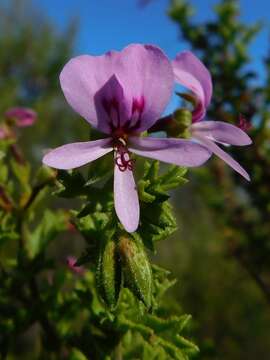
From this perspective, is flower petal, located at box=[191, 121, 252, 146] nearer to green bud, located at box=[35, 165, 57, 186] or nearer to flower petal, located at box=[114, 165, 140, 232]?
flower petal, located at box=[114, 165, 140, 232]

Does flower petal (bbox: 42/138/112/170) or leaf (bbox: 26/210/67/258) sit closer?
flower petal (bbox: 42/138/112/170)

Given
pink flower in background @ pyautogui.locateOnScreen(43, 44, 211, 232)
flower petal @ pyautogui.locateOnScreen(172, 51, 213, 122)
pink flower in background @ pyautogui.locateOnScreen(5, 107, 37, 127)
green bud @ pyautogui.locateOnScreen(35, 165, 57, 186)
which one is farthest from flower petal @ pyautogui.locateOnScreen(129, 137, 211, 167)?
pink flower in background @ pyautogui.locateOnScreen(5, 107, 37, 127)

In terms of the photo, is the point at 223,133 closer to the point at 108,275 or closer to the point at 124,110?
the point at 124,110

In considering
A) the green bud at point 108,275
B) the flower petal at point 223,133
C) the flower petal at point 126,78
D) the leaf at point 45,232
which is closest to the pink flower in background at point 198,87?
→ the flower petal at point 223,133

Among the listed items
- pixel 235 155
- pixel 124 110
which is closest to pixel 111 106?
pixel 124 110

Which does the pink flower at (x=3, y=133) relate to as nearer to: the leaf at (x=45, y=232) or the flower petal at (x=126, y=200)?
the leaf at (x=45, y=232)
